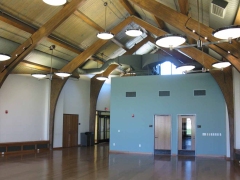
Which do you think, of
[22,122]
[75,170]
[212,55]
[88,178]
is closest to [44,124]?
[22,122]

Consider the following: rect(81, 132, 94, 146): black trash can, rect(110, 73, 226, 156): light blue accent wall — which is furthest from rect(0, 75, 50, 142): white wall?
rect(110, 73, 226, 156): light blue accent wall

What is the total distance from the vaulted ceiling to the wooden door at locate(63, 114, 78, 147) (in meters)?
3.38

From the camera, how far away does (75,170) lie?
8398 mm

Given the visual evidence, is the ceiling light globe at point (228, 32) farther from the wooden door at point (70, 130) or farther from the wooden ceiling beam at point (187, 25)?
the wooden door at point (70, 130)

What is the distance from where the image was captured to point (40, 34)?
1033 centimetres

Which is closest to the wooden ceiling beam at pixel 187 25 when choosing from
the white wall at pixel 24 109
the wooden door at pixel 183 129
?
the wooden door at pixel 183 129

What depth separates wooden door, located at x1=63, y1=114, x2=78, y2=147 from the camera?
51.8ft

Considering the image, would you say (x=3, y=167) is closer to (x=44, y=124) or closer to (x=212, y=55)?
(x=44, y=124)

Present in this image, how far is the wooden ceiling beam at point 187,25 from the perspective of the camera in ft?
28.1

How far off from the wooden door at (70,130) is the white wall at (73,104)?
30 cm

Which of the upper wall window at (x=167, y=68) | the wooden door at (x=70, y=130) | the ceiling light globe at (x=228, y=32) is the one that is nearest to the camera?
the ceiling light globe at (x=228, y=32)

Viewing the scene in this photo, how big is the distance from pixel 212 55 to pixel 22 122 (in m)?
9.54

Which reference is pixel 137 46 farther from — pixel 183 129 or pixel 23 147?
pixel 23 147

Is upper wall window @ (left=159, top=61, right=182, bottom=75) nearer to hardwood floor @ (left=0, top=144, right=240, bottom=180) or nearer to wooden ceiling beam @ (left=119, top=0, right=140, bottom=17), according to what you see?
wooden ceiling beam @ (left=119, top=0, right=140, bottom=17)
